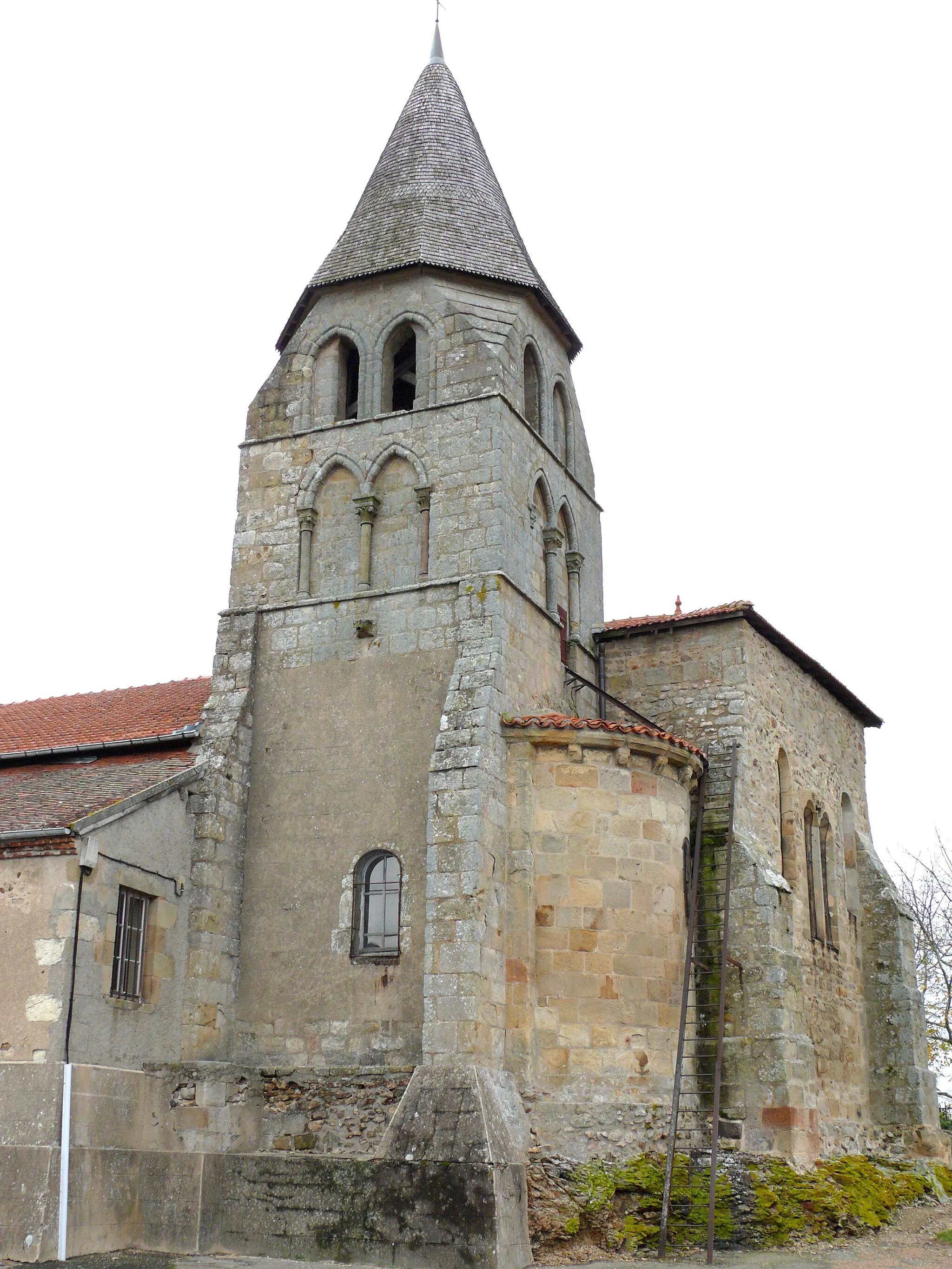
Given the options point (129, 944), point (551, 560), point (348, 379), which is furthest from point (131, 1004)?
point (348, 379)

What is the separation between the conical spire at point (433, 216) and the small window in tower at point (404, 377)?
127cm

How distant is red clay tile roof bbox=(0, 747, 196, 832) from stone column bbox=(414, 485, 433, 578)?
12.6 feet

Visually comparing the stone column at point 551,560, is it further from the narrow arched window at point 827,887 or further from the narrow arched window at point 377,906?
the narrow arched window at point 827,887

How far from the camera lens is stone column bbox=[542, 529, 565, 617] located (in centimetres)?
1819

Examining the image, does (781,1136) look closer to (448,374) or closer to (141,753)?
(141,753)

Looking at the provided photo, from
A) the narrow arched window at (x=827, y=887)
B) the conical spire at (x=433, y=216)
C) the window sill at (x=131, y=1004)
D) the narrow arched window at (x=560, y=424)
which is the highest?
the conical spire at (x=433, y=216)

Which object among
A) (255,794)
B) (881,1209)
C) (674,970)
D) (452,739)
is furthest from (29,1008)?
(881,1209)

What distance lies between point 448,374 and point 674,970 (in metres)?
8.20

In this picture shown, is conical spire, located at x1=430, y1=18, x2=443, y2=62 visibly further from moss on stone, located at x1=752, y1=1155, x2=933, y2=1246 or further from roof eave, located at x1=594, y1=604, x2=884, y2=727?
moss on stone, located at x1=752, y1=1155, x2=933, y2=1246

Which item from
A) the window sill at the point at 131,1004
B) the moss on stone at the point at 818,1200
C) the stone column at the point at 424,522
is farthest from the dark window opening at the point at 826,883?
the window sill at the point at 131,1004

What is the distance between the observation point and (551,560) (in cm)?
1841

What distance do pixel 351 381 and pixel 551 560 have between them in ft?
12.8

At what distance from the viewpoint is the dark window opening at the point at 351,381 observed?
18.6m

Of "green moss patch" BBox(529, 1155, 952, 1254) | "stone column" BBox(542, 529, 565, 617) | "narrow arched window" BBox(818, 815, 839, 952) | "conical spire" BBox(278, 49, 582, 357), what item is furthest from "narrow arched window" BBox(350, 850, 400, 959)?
"conical spire" BBox(278, 49, 582, 357)
